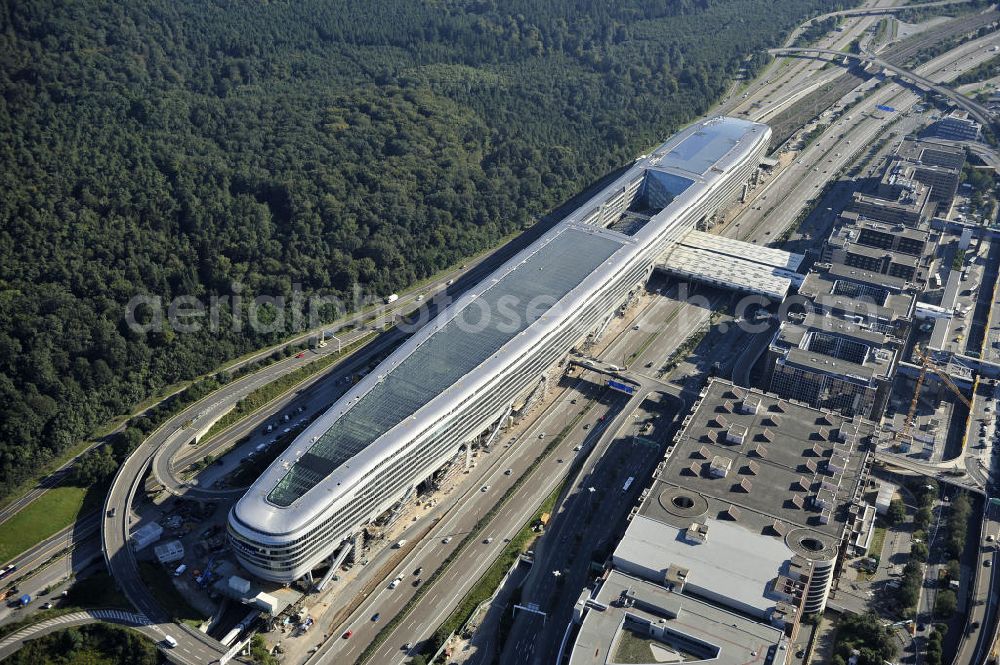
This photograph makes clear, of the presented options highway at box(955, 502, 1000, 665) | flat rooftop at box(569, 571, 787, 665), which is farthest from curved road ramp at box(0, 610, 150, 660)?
highway at box(955, 502, 1000, 665)

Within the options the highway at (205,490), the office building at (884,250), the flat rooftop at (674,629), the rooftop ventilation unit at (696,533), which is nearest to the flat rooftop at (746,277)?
the office building at (884,250)

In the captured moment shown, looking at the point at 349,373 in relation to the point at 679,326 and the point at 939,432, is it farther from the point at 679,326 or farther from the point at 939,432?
the point at 939,432

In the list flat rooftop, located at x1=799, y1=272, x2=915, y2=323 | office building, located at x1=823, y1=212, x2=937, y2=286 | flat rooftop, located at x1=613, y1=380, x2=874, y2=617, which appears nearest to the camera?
flat rooftop, located at x1=613, y1=380, x2=874, y2=617

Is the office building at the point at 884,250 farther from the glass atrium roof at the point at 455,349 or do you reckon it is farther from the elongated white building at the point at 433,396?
the glass atrium roof at the point at 455,349

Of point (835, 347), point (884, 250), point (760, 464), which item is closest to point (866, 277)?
point (884, 250)

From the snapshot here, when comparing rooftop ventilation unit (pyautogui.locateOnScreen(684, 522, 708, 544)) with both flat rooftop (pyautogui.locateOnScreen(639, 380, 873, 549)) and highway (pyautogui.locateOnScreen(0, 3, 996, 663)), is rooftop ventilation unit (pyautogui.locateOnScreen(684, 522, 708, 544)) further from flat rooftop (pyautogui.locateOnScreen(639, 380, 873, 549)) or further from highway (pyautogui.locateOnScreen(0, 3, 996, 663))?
highway (pyautogui.locateOnScreen(0, 3, 996, 663))

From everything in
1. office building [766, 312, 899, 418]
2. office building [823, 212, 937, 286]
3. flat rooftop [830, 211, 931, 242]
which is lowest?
office building [766, 312, 899, 418]

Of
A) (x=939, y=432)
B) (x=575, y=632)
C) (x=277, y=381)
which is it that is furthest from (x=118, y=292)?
(x=939, y=432)
